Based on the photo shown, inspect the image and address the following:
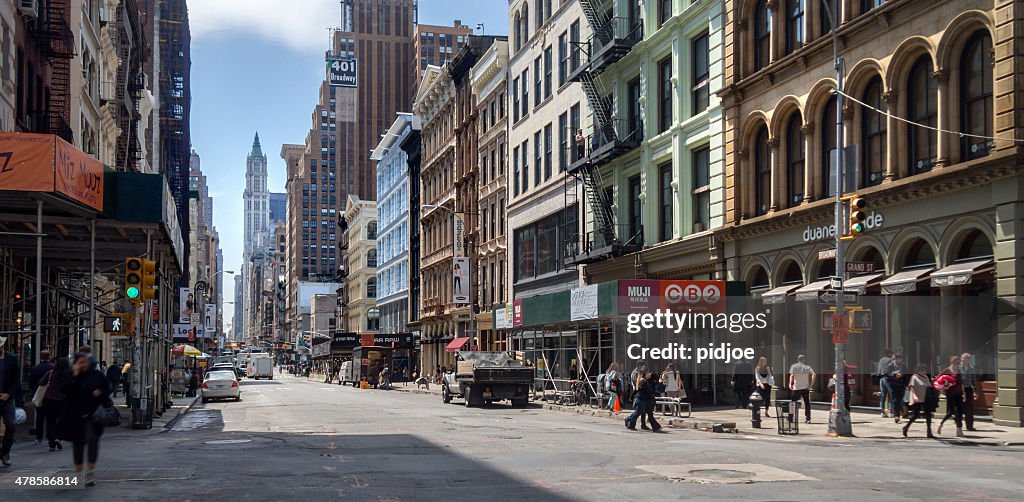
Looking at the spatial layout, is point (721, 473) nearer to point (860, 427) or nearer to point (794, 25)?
point (860, 427)

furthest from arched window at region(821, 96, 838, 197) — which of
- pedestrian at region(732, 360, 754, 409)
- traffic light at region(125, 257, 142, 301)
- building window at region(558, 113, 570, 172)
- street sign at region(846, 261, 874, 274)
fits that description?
building window at region(558, 113, 570, 172)

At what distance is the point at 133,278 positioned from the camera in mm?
23562

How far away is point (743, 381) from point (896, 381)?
7930mm

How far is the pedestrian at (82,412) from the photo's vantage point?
13.5 metres

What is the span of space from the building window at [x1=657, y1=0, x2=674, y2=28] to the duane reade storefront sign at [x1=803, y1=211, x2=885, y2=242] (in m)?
12.9

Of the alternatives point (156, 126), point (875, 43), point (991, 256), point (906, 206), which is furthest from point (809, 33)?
point (156, 126)

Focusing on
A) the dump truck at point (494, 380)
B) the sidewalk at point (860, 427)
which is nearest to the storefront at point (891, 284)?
the sidewalk at point (860, 427)

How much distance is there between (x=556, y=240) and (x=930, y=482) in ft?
132

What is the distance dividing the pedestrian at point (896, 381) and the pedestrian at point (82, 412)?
19.1 m

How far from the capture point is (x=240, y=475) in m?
15.5

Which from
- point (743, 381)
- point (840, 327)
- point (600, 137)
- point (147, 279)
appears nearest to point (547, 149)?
point (600, 137)

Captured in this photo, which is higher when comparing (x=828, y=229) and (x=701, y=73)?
(x=701, y=73)

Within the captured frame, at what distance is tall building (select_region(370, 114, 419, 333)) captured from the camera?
9762 cm

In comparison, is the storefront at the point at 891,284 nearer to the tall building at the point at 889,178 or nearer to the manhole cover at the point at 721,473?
the tall building at the point at 889,178
